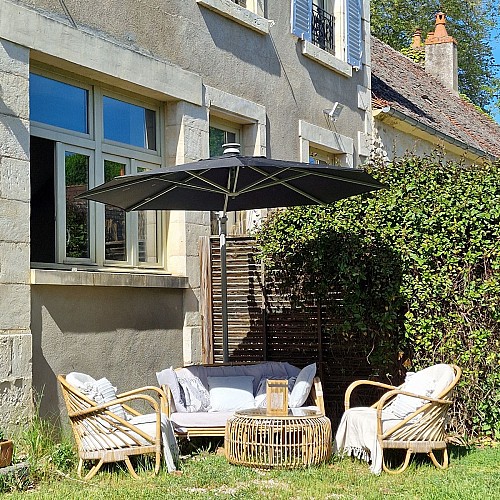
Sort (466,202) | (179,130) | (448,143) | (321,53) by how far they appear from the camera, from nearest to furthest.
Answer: (466,202) < (179,130) < (321,53) < (448,143)

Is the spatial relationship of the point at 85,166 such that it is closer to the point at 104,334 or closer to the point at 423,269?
the point at 104,334

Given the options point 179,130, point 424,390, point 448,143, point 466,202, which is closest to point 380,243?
point 466,202

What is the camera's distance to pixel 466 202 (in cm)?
855

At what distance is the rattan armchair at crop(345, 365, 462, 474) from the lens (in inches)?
285

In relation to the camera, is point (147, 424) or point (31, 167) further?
point (31, 167)

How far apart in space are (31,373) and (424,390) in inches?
130

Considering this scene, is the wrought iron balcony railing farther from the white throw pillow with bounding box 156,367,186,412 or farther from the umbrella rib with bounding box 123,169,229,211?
the white throw pillow with bounding box 156,367,186,412

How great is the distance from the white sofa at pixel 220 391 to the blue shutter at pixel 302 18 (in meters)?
4.83

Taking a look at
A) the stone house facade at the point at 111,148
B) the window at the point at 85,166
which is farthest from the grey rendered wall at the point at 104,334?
the window at the point at 85,166

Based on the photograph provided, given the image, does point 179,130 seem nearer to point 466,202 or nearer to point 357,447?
point 466,202

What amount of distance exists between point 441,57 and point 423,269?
645 inches

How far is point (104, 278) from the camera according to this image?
8.30 meters

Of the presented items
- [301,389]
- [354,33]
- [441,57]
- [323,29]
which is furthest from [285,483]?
[441,57]

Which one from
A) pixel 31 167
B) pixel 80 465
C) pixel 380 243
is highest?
pixel 31 167
